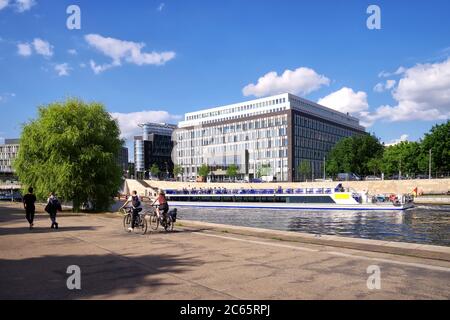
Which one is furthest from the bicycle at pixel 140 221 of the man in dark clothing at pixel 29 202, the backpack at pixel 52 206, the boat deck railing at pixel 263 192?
the boat deck railing at pixel 263 192

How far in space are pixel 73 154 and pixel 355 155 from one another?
98.0 m

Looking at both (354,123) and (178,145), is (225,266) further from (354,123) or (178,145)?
(354,123)

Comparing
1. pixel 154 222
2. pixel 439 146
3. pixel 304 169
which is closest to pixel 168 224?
pixel 154 222

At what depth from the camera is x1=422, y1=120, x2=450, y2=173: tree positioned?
91.7 meters

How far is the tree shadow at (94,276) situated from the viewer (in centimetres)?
898

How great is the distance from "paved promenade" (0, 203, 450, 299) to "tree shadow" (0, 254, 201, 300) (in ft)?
0.07

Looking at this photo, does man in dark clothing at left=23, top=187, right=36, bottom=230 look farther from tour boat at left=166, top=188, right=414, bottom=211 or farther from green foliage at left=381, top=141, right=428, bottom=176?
green foliage at left=381, top=141, right=428, bottom=176

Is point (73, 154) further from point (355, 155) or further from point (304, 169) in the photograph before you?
point (355, 155)

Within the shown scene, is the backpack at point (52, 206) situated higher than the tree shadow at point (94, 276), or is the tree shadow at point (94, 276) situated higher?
the backpack at point (52, 206)

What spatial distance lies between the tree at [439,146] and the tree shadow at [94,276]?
3657 inches

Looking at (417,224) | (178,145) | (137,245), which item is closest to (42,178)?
(137,245)

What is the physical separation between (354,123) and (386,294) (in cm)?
18315

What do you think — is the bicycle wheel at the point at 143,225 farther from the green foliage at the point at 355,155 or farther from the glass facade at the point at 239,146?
the glass facade at the point at 239,146

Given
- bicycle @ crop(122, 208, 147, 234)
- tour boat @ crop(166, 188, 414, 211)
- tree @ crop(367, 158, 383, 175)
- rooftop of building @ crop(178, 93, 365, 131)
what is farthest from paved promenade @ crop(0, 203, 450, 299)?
rooftop of building @ crop(178, 93, 365, 131)
